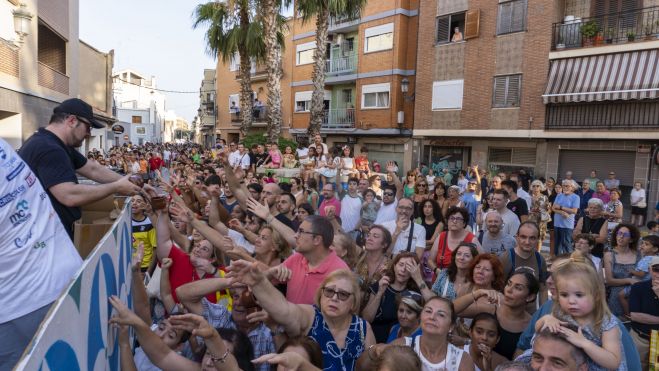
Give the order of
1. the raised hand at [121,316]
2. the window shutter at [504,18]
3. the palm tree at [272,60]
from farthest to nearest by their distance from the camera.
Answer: the window shutter at [504,18] → the palm tree at [272,60] → the raised hand at [121,316]

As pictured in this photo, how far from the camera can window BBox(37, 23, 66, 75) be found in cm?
1569

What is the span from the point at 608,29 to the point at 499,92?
14.3ft

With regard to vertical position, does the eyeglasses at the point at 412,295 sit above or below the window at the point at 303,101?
below

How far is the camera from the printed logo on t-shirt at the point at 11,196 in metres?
1.90

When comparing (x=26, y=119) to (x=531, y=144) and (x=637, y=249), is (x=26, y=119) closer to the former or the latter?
(x=637, y=249)

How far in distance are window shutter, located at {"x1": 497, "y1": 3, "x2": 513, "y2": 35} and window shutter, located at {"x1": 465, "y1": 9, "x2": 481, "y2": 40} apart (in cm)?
88

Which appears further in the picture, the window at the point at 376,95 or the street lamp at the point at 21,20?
the window at the point at 376,95

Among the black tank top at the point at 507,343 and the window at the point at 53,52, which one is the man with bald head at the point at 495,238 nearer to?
the black tank top at the point at 507,343

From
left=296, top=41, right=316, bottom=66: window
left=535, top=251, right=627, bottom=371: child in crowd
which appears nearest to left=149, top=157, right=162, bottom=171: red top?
left=296, top=41, right=316, bottom=66: window

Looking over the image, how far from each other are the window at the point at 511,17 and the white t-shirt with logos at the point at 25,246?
1961cm

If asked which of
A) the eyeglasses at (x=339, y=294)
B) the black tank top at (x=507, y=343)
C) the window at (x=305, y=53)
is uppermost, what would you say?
the window at (x=305, y=53)

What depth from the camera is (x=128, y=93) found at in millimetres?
67125

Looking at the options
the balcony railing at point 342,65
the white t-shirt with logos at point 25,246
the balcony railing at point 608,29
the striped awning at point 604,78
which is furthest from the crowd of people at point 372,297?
the balcony railing at point 342,65

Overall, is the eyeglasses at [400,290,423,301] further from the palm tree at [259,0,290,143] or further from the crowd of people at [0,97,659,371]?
the palm tree at [259,0,290,143]
